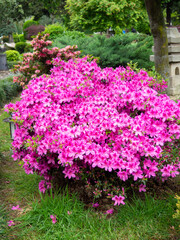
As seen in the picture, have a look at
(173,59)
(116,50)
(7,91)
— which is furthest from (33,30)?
(173,59)

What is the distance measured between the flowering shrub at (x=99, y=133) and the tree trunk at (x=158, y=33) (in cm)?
328

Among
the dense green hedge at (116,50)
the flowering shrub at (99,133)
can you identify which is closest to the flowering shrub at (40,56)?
the dense green hedge at (116,50)

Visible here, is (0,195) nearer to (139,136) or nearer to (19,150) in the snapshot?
(19,150)

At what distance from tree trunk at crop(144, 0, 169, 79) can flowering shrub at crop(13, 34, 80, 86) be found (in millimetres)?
1815

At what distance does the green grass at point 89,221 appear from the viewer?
2.28m

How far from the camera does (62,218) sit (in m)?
2.46

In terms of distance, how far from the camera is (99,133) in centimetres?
238

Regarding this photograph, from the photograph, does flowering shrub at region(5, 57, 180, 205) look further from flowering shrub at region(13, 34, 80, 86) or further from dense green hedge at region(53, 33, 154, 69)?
dense green hedge at region(53, 33, 154, 69)

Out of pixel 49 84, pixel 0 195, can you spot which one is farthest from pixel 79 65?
pixel 0 195

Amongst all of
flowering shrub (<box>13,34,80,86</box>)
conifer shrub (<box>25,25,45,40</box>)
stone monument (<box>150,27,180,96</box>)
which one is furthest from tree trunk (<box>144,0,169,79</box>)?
conifer shrub (<box>25,25,45,40</box>)

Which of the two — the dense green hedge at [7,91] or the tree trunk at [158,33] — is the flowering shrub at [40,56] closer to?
the tree trunk at [158,33]

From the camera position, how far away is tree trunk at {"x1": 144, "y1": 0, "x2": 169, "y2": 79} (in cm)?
578

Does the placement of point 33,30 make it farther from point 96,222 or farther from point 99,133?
point 96,222

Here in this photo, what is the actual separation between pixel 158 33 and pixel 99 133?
4.63m
